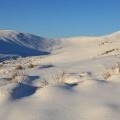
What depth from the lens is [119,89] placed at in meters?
5.43

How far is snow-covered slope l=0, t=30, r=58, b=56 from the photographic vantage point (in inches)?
3817

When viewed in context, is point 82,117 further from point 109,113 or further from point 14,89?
point 14,89

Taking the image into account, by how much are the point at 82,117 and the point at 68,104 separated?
41 centimetres

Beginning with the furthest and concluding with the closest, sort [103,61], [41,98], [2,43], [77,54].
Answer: [2,43]
[77,54]
[103,61]
[41,98]

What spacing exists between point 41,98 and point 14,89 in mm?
440

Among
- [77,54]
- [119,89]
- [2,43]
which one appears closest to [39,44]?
[2,43]

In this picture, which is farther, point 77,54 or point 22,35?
point 22,35

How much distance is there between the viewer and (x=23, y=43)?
109m

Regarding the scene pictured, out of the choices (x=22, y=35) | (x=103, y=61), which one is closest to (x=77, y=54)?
(x=103, y=61)

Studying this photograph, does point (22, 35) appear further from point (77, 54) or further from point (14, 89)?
point (14, 89)

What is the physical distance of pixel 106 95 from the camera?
16.8ft

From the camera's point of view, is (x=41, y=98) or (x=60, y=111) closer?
(x=60, y=111)

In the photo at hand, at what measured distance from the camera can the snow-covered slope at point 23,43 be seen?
97.0 meters

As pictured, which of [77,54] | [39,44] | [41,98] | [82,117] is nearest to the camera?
[82,117]
